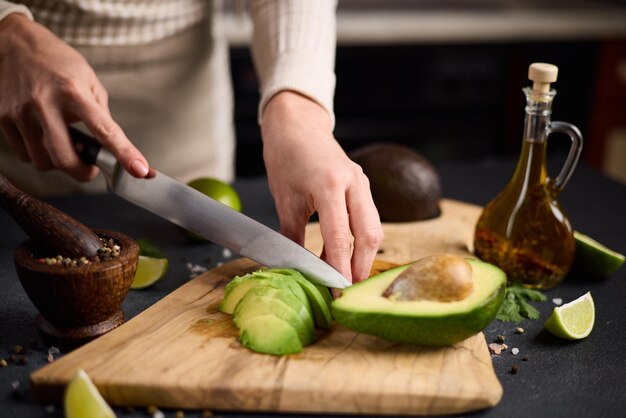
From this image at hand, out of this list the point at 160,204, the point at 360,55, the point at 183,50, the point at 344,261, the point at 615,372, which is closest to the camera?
the point at 615,372

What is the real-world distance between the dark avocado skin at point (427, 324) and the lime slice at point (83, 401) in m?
0.35

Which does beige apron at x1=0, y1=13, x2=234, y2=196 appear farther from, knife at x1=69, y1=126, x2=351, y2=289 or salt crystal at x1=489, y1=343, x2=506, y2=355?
salt crystal at x1=489, y1=343, x2=506, y2=355

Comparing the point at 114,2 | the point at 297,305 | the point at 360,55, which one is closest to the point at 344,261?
the point at 297,305

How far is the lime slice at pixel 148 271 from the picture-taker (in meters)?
1.35

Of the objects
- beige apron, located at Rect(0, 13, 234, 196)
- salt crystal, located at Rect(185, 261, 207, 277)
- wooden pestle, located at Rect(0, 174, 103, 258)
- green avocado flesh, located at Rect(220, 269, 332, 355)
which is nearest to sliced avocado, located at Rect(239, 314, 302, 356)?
green avocado flesh, located at Rect(220, 269, 332, 355)

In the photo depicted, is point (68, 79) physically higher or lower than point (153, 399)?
higher

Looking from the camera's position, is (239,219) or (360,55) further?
(360,55)

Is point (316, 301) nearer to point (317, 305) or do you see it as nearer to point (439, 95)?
point (317, 305)

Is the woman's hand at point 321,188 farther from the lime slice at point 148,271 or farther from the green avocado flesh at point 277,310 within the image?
the lime slice at point 148,271

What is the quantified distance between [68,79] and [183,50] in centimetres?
69

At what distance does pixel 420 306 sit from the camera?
42.1 inches

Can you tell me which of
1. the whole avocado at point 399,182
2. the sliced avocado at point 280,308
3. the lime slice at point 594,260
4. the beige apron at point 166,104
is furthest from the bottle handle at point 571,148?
the beige apron at point 166,104

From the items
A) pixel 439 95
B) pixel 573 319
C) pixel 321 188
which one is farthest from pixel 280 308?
pixel 439 95

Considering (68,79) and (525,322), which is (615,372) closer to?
(525,322)
